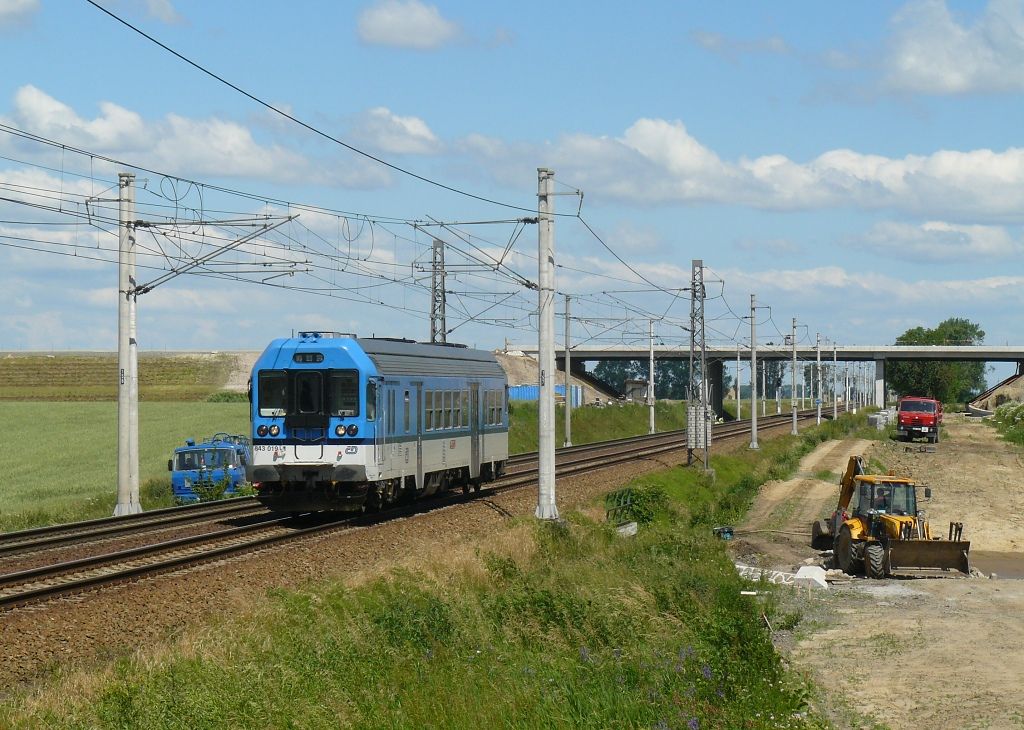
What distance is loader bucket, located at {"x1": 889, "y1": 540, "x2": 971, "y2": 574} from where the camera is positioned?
26.8 metres

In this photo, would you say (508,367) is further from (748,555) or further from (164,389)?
(748,555)

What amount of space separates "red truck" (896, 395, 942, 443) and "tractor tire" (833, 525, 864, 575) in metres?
55.4

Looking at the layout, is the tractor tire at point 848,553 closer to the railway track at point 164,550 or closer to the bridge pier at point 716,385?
the railway track at point 164,550

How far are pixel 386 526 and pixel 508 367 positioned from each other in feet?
383

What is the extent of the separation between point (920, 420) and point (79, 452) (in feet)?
163

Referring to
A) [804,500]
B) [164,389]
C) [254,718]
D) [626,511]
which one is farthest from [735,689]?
[164,389]

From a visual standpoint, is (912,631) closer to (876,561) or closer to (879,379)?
(876,561)

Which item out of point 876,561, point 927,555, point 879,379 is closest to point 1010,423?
point 879,379

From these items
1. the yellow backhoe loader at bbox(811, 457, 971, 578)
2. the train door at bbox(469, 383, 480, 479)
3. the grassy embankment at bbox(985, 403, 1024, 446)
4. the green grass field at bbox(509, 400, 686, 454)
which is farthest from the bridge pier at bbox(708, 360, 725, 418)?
the yellow backhoe loader at bbox(811, 457, 971, 578)

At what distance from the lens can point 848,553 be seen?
92.3 ft

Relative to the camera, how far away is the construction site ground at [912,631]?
13297 millimetres

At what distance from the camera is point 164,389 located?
418 feet

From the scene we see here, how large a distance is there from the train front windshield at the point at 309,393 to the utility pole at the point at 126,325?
479cm

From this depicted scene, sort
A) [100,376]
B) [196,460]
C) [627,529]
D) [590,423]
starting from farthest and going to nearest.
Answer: [100,376] → [590,423] → [196,460] → [627,529]
